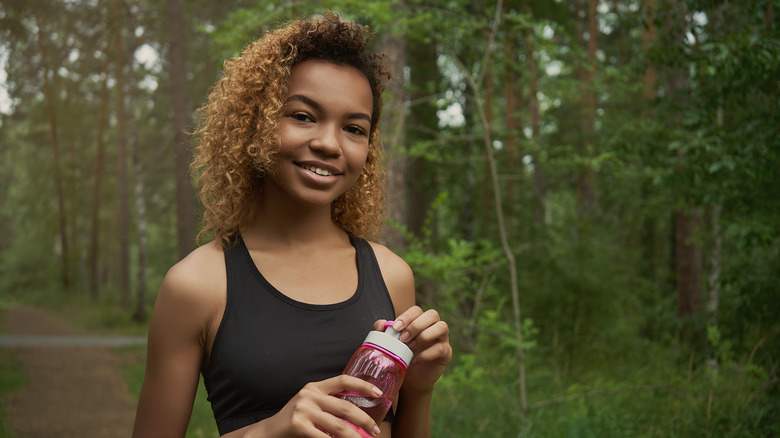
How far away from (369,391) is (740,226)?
3.74m

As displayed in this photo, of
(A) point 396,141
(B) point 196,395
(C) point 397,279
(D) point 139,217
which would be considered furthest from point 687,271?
(D) point 139,217

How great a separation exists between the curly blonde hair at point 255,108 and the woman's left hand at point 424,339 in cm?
47

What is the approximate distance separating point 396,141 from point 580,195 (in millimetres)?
12097

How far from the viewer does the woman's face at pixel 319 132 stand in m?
1.59

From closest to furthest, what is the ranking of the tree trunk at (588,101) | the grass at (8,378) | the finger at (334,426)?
the finger at (334,426), the grass at (8,378), the tree trunk at (588,101)

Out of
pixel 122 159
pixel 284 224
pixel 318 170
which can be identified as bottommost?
pixel 122 159

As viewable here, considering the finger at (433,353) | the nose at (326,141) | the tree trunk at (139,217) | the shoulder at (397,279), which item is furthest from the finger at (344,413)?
the tree trunk at (139,217)

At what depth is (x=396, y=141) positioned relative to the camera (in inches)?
241

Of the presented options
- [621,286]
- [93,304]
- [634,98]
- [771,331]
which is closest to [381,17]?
[771,331]

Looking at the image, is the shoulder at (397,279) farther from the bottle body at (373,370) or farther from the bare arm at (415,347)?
the bottle body at (373,370)

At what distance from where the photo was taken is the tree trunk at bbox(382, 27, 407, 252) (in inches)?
241

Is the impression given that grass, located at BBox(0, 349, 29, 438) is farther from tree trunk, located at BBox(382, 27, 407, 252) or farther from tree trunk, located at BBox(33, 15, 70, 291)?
tree trunk, located at BBox(33, 15, 70, 291)

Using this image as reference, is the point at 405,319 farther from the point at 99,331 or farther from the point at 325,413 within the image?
the point at 99,331

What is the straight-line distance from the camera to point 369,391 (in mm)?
1333
